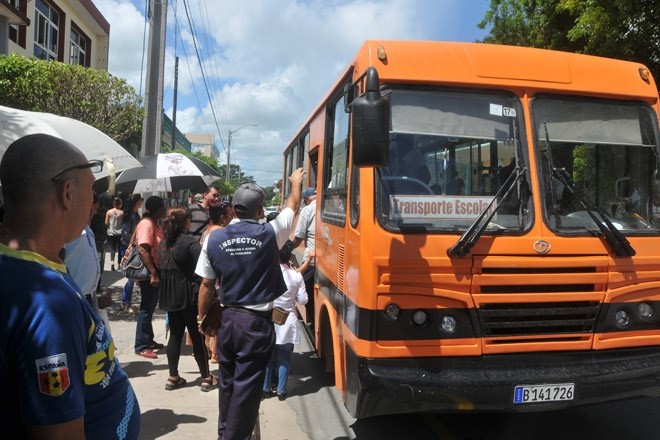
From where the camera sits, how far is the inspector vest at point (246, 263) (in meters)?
3.65

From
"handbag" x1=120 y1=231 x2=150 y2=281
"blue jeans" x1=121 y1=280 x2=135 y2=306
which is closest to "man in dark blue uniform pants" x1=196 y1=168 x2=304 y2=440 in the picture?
"handbag" x1=120 y1=231 x2=150 y2=281

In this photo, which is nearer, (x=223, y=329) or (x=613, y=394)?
(x=613, y=394)

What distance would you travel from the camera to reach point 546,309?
3441mm

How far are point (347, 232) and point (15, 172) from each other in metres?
2.52

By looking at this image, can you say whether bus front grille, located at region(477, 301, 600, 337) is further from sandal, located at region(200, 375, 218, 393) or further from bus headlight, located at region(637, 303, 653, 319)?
sandal, located at region(200, 375, 218, 393)

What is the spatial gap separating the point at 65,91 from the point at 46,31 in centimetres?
801

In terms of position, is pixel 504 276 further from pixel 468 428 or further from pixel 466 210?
pixel 468 428

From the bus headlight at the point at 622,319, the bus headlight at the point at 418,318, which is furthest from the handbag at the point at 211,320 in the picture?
the bus headlight at the point at 622,319

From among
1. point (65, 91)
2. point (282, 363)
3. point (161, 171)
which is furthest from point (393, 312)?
point (65, 91)

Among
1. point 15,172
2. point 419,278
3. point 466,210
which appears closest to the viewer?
point 15,172

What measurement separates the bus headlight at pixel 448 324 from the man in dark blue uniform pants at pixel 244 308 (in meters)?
1.16

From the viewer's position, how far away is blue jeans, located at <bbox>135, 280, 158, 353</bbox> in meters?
6.30

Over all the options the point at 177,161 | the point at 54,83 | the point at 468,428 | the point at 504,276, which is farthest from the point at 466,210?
the point at 54,83

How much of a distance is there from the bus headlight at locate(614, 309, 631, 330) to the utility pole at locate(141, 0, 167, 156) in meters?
9.12
